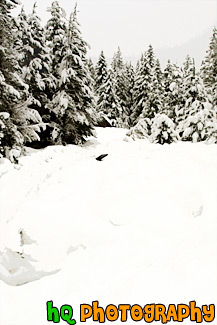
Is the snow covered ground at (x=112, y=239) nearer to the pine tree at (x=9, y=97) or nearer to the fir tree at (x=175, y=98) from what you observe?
the pine tree at (x=9, y=97)

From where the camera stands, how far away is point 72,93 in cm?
1862

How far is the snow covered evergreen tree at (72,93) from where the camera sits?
17391 mm

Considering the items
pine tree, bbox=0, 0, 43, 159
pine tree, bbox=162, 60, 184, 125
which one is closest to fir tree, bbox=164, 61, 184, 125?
pine tree, bbox=162, 60, 184, 125

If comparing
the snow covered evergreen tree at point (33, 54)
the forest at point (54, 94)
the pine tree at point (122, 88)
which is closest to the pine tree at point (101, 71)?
the pine tree at point (122, 88)

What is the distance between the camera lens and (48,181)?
7898 mm

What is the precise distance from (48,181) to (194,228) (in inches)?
181

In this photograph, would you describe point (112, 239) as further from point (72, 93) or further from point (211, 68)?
point (211, 68)

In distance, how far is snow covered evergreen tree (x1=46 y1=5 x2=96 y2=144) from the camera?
17391 mm

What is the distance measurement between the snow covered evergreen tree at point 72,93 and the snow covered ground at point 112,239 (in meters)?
10.00

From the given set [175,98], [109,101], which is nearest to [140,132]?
[175,98]

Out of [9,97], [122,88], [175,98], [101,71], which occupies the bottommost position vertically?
[9,97]

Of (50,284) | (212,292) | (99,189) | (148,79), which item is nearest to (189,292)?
(212,292)

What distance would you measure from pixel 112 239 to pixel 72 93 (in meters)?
15.4

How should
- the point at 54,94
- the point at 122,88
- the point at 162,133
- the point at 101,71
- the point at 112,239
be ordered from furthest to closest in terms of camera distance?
the point at 122,88 → the point at 101,71 → the point at 54,94 → the point at 162,133 → the point at 112,239
